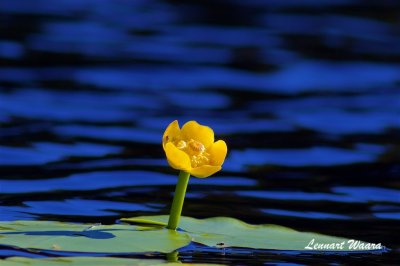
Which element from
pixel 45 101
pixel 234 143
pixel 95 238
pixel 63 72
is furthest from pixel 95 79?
pixel 95 238

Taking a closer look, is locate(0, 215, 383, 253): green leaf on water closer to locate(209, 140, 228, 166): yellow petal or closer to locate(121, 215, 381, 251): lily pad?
locate(121, 215, 381, 251): lily pad

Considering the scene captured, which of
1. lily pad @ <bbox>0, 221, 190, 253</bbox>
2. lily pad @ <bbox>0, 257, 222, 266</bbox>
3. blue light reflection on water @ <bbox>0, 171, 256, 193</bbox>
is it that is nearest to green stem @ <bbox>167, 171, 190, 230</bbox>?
lily pad @ <bbox>0, 221, 190, 253</bbox>

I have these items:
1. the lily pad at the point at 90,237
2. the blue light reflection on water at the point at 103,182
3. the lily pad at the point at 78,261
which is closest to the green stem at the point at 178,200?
the lily pad at the point at 90,237

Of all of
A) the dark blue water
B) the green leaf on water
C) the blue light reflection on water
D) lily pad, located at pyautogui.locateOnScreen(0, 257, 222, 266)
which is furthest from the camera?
the blue light reflection on water

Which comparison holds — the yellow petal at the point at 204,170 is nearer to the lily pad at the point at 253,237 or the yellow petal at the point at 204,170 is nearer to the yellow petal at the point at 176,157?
the yellow petal at the point at 176,157

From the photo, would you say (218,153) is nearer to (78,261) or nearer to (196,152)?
(196,152)

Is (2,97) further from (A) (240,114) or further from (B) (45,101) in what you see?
(A) (240,114)

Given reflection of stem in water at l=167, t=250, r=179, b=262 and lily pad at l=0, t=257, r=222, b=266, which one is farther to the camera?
reflection of stem in water at l=167, t=250, r=179, b=262
